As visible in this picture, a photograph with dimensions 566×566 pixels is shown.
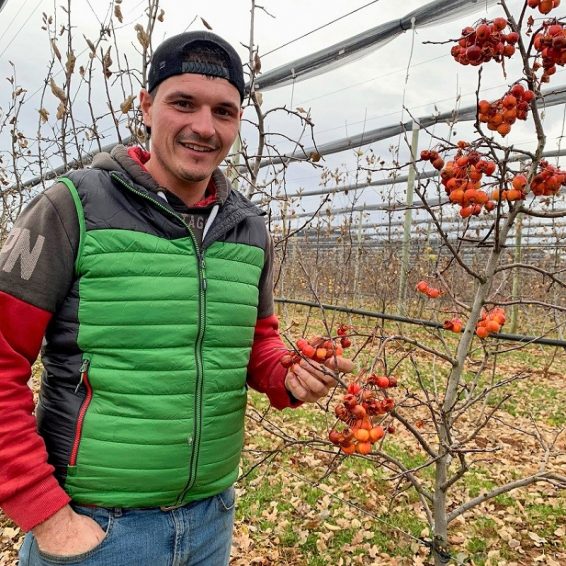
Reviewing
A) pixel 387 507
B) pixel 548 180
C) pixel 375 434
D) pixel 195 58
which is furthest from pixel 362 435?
pixel 387 507

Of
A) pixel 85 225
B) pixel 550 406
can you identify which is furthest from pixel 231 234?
pixel 550 406

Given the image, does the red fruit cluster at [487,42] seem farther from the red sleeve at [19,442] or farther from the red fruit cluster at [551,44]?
the red sleeve at [19,442]

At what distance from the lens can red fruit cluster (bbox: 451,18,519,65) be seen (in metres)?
1.31

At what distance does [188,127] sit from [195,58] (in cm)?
20

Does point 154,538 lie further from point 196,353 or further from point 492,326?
point 492,326

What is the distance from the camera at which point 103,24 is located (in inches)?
110

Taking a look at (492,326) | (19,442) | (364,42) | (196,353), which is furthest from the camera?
(364,42)

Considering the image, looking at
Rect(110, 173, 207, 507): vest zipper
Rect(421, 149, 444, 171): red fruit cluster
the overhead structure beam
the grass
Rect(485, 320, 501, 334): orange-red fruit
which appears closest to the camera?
Rect(110, 173, 207, 507): vest zipper

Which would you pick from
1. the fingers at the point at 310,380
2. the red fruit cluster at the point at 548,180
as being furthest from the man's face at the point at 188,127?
the red fruit cluster at the point at 548,180

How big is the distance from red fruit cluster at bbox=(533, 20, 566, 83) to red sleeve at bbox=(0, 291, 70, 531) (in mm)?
1496

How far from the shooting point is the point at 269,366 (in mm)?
1562

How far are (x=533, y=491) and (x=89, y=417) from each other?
413cm

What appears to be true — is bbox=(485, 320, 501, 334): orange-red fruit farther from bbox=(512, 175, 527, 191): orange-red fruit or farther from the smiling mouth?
the smiling mouth

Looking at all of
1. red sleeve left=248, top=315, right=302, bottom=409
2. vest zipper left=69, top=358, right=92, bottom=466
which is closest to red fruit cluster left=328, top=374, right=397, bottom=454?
red sleeve left=248, top=315, right=302, bottom=409
